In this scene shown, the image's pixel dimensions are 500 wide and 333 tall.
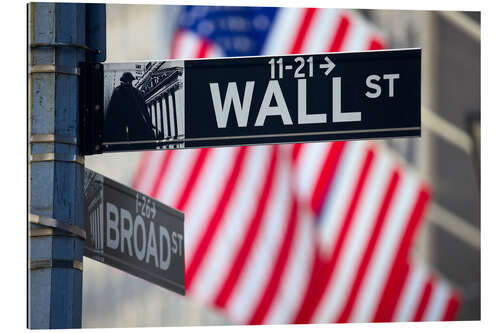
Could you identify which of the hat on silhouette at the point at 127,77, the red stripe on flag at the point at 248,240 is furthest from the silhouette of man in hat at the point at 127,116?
the red stripe on flag at the point at 248,240

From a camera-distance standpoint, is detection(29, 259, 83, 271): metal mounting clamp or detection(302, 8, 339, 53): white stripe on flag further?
detection(302, 8, 339, 53): white stripe on flag

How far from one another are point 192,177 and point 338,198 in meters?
1.23

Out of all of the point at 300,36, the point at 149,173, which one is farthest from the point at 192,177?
the point at 300,36

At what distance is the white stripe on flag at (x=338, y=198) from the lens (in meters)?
8.07

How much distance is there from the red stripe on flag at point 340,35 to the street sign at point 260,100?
4946mm

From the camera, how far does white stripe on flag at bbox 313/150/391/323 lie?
796cm

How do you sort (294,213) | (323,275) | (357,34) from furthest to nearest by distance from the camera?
(357,34)
(294,213)
(323,275)

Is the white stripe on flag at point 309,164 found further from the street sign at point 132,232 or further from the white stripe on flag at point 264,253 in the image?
the street sign at point 132,232

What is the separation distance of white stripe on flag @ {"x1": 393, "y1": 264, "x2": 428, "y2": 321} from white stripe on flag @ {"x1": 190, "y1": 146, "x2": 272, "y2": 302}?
1388 millimetres

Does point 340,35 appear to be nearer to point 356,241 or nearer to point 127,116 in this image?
point 356,241

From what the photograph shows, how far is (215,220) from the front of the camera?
7.69 metres

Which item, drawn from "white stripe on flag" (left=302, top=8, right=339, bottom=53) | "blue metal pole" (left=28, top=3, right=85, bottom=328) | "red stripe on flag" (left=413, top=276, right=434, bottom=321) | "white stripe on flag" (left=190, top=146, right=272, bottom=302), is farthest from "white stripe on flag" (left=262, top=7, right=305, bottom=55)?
"blue metal pole" (left=28, top=3, right=85, bottom=328)

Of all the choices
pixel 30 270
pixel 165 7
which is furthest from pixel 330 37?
pixel 30 270

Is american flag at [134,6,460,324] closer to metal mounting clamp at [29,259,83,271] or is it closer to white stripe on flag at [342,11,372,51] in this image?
white stripe on flag at [342,11,372,51]
